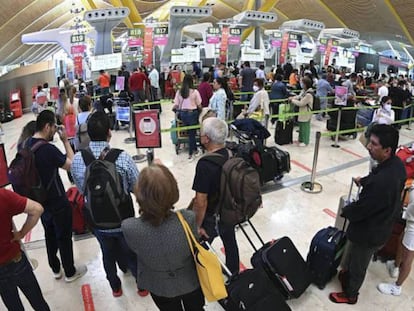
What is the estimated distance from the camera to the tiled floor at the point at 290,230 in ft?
A: 10.5

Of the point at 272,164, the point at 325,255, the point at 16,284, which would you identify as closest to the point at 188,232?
the point at 16,284

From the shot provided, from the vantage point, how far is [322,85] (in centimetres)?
984

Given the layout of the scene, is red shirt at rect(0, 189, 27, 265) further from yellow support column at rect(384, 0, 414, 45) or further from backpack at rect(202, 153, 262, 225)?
yellow support column at rect(384, 0, 414, 45)

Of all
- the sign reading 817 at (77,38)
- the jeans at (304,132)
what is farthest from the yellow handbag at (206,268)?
the sign reading 817 at (77,38)

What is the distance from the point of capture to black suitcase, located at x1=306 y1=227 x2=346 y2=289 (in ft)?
10.7

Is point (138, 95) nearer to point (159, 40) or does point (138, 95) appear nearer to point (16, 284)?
point (159, 40)

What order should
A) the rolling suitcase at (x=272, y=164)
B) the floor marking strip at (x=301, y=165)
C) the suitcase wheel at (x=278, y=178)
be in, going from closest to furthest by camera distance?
1. the rolling suitcase at (x=272, y=164)
2. the suitcase wheel at (x=278, y=178)
3. the floor marking strip at (x=301, y=165)

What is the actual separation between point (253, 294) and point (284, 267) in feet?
1.79

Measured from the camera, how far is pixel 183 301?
2080mm

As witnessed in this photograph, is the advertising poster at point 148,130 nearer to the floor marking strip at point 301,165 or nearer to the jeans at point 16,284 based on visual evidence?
the jeans at point 16,284

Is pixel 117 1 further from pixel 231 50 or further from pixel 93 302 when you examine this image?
pixel 93 302

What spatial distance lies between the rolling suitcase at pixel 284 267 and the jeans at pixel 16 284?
1.86 m

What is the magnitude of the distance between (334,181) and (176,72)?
10422 millimetres

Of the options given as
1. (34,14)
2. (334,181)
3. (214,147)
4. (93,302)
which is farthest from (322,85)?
(34,14)
